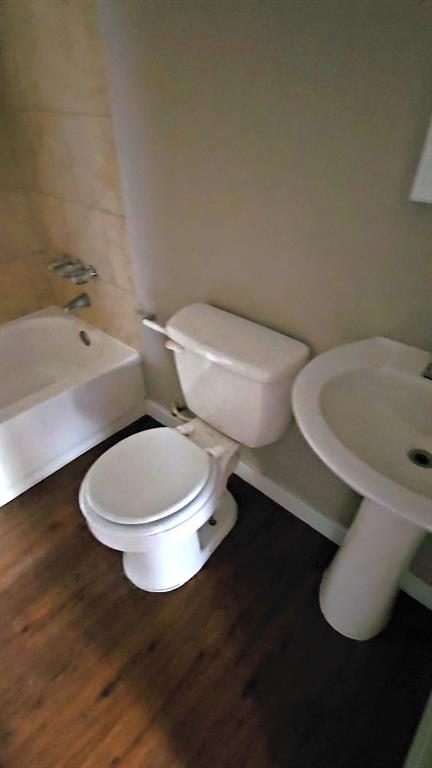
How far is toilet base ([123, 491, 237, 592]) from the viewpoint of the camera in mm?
1181

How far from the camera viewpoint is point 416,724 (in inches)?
39.0

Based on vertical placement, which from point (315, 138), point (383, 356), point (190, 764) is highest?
point (315, 138)

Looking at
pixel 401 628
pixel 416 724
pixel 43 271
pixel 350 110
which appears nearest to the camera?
pixel 350 110

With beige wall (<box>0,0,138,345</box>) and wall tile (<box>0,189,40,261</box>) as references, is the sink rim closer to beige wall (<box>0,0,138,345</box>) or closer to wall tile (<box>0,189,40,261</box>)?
beige wall (<box>0,0,138,345</box>)

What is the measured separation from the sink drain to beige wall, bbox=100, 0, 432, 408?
0.79 ft

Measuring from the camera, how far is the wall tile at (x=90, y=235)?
1461 millimetres

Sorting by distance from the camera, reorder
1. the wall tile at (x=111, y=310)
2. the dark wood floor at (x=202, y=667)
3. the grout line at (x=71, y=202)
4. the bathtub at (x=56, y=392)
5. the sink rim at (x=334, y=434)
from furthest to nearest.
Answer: the wall tile at (x=111, y=310)
the bathtub at (x=56, y=392)
the grout line at (x=71, y=202)
the dark wood floor at (x=202, y=667)
the sink rim at (x=334, y=434)

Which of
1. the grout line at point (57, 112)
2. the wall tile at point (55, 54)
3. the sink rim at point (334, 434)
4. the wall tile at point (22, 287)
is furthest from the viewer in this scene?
the wall tile at point (22, 287)

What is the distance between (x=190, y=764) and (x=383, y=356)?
1.09 metres

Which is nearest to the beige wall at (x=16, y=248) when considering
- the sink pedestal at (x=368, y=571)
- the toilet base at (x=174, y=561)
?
the toilet base at (x=174, y=561)

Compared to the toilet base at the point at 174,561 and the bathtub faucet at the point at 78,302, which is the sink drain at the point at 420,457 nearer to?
the toilet base at the point at 174,561

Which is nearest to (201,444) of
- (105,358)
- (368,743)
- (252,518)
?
(252,518)

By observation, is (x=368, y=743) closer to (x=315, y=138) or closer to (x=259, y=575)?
(x=259, y=575)

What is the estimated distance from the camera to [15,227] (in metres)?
1.79
